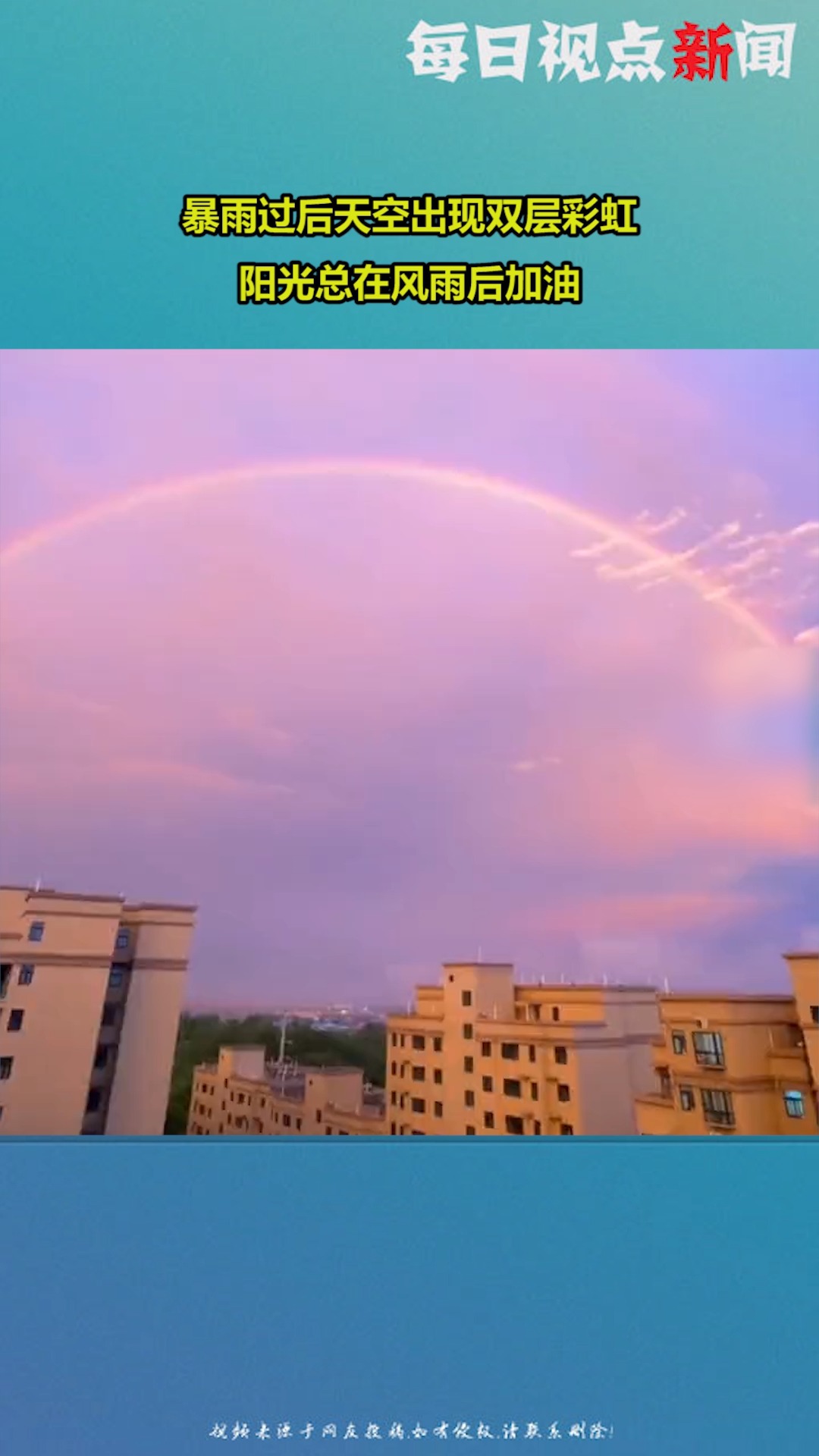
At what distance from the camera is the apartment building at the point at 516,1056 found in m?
1.74

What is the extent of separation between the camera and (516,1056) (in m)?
1.85

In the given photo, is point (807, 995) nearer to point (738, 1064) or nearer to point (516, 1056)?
point (738, 1064)

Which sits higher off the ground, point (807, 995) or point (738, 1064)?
point (807, 995)

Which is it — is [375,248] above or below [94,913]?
above

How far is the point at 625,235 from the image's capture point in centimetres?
189

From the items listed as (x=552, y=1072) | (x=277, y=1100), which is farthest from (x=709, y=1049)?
(x=277, y=1100)

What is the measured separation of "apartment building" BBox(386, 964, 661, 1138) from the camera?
5.70ft

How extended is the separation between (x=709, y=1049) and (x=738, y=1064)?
0.07 m

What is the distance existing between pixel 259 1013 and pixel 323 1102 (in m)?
0.24

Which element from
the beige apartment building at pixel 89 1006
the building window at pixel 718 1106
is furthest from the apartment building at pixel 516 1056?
the beige apartment building at pixel 89 1006

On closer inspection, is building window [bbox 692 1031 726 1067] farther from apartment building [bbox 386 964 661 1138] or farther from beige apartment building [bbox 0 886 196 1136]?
beige apartment building [bbox 0 886 196 1136]

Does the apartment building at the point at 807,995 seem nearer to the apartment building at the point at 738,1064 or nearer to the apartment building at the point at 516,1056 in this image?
the apartment building at the point at 738,1064
